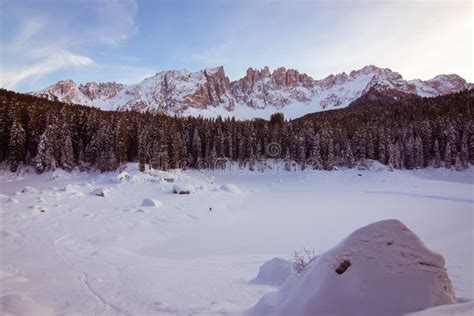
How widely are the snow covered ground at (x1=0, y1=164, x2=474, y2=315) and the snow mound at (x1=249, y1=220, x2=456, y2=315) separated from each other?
2.53 ft

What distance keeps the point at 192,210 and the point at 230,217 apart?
420cm

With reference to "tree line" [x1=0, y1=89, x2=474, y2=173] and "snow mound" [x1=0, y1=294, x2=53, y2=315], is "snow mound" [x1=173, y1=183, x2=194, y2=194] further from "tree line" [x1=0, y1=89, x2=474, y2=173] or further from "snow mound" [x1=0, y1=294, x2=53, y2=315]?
"snow mound" [x1=0, y1=294, x2=53, y2=315]

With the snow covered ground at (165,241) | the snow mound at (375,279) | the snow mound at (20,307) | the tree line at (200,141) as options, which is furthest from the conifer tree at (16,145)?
the snow mound at (375,279)

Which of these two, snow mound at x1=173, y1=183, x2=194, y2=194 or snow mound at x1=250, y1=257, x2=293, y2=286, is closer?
snow mound at x1=250, y1=257, x2=293, y2=286

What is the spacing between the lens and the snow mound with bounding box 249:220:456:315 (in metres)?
4.41

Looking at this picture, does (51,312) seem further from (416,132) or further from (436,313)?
(416,132)

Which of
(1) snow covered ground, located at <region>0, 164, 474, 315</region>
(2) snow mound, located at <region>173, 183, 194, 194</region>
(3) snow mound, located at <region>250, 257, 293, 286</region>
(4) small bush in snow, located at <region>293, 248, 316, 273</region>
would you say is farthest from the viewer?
(2) snow mound, located at <region>173, 183, 194, 194</region>

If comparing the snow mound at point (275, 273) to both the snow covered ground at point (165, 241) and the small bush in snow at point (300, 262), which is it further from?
the snow covered ground at point (165, 241)

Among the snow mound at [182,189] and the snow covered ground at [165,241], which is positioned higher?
the snow mound at [182,189]

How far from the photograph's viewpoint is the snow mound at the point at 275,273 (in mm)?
9922

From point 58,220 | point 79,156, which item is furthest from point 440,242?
point 79,156

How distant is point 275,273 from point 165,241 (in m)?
10.9

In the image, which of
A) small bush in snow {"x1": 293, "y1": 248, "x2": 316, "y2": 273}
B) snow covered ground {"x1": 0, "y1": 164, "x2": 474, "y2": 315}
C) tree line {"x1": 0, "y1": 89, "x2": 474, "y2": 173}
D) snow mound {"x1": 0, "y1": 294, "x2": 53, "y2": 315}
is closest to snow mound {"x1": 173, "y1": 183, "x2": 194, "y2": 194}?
snow covered ground {"x1": 0, "y1": 164, "x2": 474, "y2": 315}

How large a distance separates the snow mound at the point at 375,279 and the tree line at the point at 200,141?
164 feet
